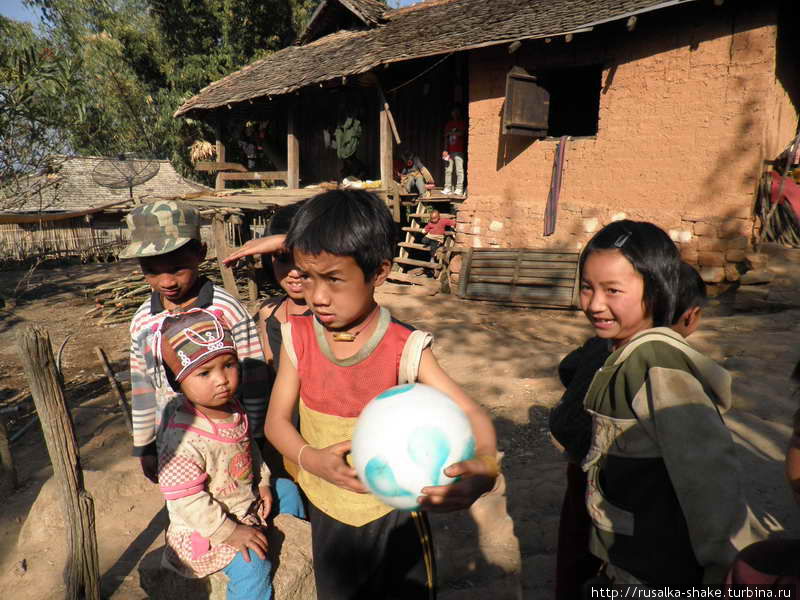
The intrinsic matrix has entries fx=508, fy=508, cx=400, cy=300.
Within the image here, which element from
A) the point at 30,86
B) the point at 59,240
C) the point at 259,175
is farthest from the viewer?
the point at 59,240

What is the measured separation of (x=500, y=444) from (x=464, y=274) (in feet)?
18.7

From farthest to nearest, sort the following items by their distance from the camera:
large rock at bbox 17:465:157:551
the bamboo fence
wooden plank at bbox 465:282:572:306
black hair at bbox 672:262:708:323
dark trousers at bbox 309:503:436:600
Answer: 1. the bamboo fence
2. wooden plank at bbox 465:282:572:306
3. large rock at bbox 17:465:157:551
4. black hair at bbox 672:262:708:323
5. dark trousers at bbox 309:503:436:600

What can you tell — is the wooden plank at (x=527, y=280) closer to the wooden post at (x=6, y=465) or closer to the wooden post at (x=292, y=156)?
the wooden post at (x=292, y=156)

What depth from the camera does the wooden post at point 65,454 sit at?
1923mm

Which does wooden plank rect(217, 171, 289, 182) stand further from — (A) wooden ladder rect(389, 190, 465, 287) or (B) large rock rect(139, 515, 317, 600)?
(B) large rock rect(139, 515, 317, 600)

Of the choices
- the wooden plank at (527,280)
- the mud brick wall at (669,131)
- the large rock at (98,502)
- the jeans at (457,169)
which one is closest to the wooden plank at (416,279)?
the wooden plank at (527,280)

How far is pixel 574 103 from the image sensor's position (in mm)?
11477

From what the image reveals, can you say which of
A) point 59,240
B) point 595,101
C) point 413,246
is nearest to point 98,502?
point 413,246

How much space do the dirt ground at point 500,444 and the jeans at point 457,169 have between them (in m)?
2.75

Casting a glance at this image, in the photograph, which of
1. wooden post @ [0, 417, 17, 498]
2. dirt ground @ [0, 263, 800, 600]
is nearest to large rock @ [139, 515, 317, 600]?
dirt ground @ [0, 263, 800, 600]

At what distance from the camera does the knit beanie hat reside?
1.66 meters

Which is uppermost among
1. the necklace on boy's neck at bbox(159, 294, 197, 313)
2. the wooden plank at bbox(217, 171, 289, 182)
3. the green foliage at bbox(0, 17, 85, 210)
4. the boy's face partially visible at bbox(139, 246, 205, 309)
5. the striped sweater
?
the green foliage at bbox(0, 17, 85, 210)

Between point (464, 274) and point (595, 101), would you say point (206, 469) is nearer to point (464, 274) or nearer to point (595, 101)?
point (464, 274)

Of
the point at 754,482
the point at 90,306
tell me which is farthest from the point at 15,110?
the point at 754,482
